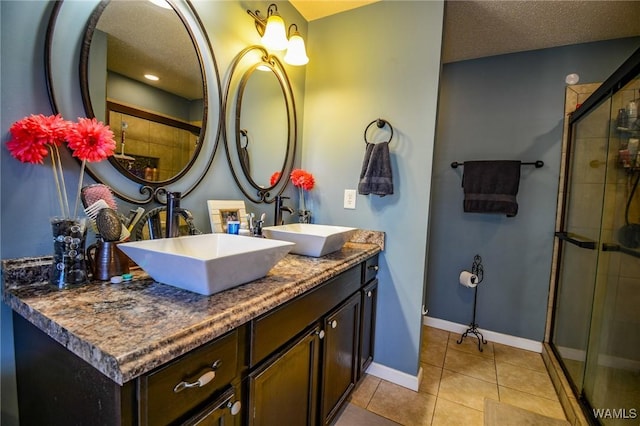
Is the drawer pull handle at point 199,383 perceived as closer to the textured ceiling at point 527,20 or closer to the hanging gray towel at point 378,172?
the hanging gray towel at point 378,172

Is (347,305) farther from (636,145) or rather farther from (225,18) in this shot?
(636,145)

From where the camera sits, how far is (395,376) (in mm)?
1856

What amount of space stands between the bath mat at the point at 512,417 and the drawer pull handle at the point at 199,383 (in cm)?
167

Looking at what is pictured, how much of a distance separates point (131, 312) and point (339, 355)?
3.37 feet

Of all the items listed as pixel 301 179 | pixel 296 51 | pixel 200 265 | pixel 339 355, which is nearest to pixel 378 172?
pixel 301 179

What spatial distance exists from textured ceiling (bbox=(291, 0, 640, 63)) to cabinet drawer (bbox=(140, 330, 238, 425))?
213 cm

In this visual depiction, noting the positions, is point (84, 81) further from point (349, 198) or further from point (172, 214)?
point (349, 198)

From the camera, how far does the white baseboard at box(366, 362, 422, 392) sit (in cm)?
181

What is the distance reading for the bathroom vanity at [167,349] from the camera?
0.54 metres

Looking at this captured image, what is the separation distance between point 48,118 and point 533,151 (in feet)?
9.87

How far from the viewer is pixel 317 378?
1.21 metres

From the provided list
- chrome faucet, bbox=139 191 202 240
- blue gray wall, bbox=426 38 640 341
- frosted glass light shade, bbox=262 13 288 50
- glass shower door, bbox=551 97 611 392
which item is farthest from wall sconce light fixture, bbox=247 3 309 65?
glass shower door, bbox=551 97 611 392

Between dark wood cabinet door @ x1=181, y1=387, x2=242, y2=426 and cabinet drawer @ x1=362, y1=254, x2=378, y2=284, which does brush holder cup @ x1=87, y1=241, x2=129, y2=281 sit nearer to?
dark wood cabinet door @ x1=181, y1=387, x2=242, y2=426

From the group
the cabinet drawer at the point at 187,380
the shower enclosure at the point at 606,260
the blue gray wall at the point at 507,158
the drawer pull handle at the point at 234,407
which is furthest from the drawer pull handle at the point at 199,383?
the blue gray wall at the point at 507,158
